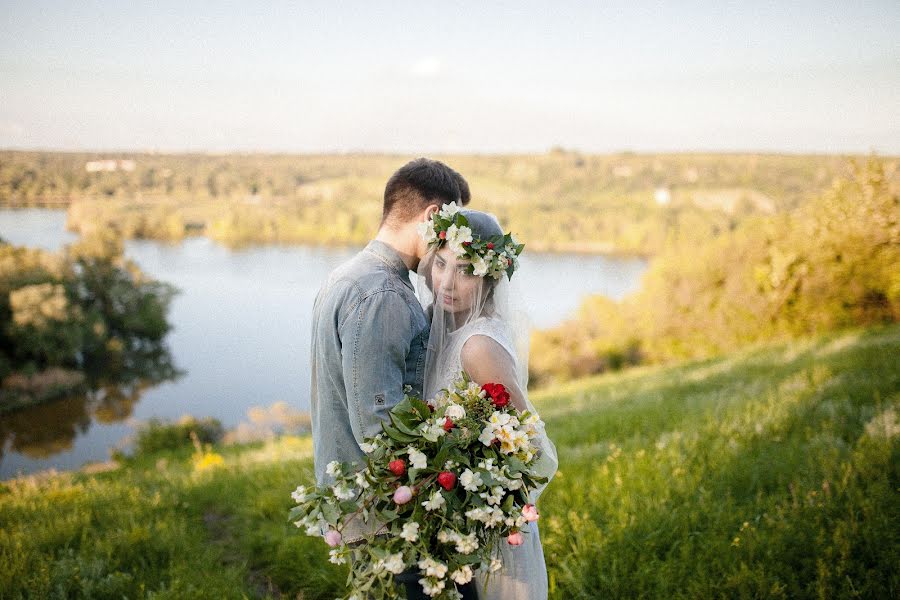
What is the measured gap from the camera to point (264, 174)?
341ft

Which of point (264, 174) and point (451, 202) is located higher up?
point (264, 174)

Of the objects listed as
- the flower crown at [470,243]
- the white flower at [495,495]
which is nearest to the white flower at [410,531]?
the white flower at [495,495]

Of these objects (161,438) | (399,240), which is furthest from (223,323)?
(399,240)

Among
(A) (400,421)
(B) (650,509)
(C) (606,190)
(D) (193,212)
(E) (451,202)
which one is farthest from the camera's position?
(C) (606,190)

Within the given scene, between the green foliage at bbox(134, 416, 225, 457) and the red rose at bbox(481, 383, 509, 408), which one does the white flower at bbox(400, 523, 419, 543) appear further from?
the green foliage at bbox(134, 416, 225, 457)

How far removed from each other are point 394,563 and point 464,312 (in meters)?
1.09

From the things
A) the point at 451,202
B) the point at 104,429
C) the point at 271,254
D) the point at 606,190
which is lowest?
the point at 104,429

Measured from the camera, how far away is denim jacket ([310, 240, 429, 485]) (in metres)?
1.99

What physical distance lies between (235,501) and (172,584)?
2166mm

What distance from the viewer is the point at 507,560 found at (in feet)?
7.80

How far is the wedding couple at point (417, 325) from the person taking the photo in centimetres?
201

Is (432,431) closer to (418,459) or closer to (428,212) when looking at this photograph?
(418,459)

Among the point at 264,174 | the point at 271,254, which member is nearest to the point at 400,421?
the point at 271,254

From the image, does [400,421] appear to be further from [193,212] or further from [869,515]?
[193,212]
